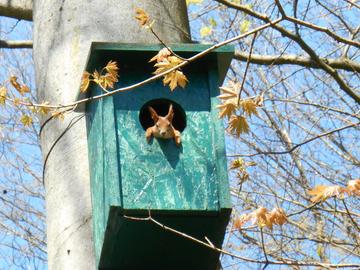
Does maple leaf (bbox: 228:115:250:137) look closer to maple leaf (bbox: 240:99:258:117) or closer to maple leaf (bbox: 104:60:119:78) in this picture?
maple leaf (bbox: 240:99:258:117)

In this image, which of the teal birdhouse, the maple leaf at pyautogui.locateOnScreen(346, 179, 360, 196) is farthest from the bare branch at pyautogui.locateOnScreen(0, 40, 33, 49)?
the maple leaf at pyautogui.locateOnScreen(346, 179, 360, 196)

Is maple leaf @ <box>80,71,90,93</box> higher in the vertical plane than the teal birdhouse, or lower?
higher

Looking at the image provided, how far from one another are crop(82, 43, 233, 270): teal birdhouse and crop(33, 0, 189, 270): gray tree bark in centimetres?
5

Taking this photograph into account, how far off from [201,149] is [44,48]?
0.64 metres

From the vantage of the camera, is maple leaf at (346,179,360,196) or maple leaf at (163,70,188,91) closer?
maple leaf at (163,70,188,91)

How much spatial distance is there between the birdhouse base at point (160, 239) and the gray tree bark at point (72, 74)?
3.3 inches

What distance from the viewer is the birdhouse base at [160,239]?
2.72 metres

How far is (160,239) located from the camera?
2.79m

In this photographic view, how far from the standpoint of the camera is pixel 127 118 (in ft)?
9.74

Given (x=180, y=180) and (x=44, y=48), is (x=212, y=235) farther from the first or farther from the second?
(x=44, y=48)

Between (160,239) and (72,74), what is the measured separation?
1.99 ft

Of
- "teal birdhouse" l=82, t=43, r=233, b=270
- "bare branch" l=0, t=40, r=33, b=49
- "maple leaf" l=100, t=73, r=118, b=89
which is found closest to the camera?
"teal birdhouse" l=82, t=43, r=233, b=270

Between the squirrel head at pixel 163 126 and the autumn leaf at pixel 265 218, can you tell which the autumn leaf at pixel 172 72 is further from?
the autumn leaf at pixel 265 218

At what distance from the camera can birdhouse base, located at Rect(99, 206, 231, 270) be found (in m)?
2.72
